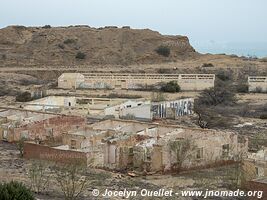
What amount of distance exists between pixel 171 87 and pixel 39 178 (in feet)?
95.4

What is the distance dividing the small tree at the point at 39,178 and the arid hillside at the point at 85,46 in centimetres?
4180

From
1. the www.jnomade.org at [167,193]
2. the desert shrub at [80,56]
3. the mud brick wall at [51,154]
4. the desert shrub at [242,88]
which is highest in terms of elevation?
the desert shrub at [80,56]

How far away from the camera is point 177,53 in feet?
226

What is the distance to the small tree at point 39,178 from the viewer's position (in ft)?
52.5

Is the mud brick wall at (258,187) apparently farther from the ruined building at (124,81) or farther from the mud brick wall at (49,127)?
the ruined building at (124,81)

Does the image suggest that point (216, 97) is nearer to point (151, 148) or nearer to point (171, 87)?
point (171, 87)

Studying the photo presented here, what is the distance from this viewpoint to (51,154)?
A: 19547 mm

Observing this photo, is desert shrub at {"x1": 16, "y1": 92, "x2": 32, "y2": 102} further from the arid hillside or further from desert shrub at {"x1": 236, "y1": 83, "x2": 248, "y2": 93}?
desert shrub at {"x1": 236, "y1": 83, "x2": 248, "y2": 93}

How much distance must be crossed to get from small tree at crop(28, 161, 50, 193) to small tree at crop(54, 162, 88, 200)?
39cm

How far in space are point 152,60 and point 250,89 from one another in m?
19.9

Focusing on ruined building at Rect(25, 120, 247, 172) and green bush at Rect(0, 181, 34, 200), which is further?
ruined building at Rect(25, 120, 247, 172)

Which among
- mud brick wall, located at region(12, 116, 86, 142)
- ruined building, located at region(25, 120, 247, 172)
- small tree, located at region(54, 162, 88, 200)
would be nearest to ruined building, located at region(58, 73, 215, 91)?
mud brick wall, located at region(12, 116, 86, 142)

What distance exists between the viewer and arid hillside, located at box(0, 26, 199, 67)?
6184 cm

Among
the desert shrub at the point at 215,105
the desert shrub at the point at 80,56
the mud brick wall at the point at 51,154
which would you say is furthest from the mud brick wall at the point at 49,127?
the desert shrub at the point at 80,56
